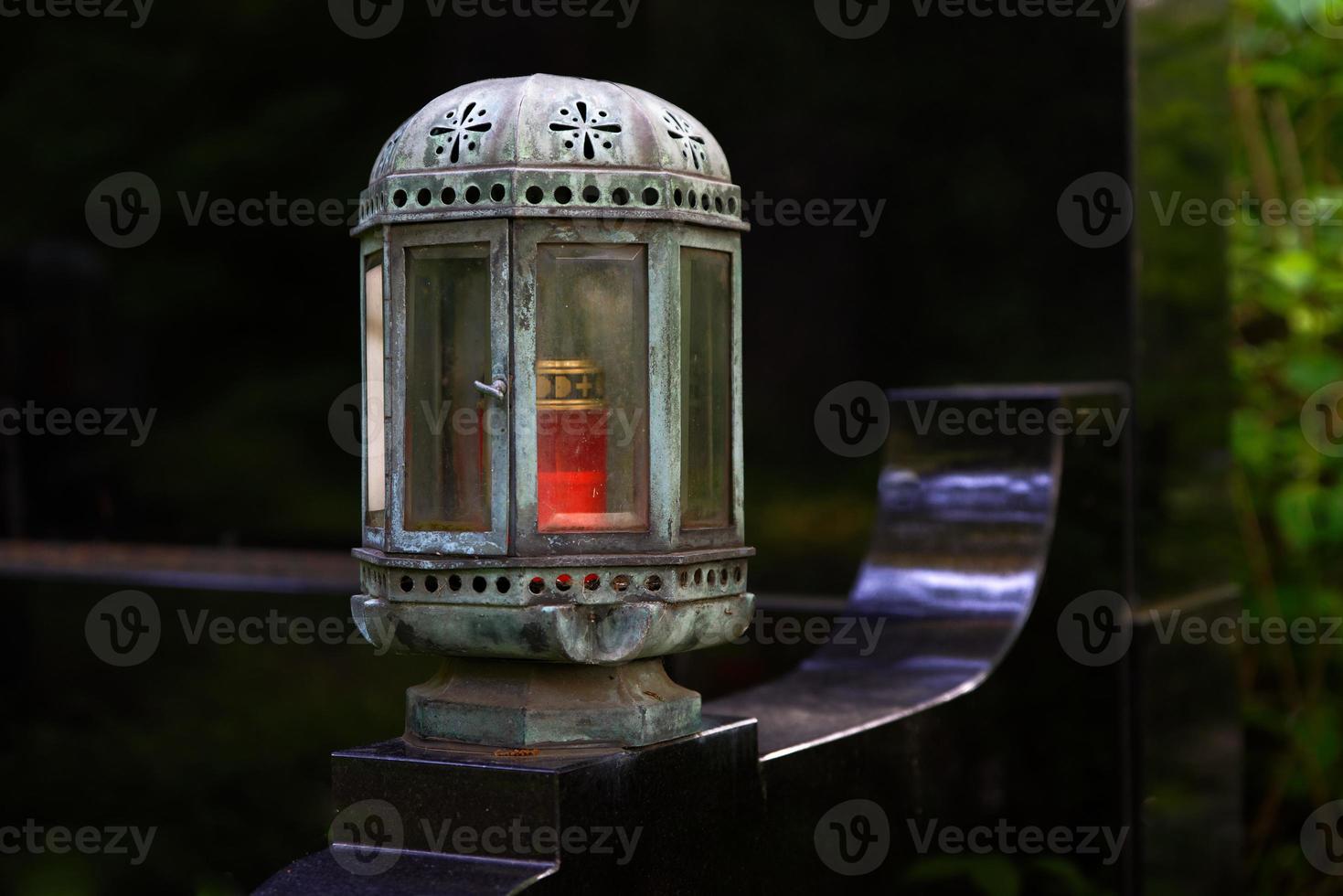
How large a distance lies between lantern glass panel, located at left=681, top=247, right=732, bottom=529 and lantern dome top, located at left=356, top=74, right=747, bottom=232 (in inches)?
4.7

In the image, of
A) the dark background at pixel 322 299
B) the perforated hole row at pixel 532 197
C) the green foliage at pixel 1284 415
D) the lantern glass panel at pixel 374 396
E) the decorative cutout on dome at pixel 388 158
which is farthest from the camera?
the green foliage at pixel 1284 415

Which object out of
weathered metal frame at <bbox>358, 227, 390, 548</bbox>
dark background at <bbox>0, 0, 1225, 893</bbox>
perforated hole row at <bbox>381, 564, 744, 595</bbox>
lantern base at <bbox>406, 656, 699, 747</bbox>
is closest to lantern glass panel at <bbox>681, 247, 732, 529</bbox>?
perforated hole row at <bbox>381, 564, 744, 595</bbox>

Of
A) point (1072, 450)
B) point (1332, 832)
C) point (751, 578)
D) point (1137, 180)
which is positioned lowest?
point (1332, 832)

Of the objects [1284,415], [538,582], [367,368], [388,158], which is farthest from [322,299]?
[1284,415]

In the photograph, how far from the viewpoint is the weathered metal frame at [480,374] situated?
242 centimetres

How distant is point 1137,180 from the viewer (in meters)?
4.27

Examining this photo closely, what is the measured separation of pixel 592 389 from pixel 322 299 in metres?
2.92

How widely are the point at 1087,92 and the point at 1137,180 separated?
25 centimetres

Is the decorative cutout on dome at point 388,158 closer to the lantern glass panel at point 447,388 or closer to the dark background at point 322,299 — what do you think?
the lantern glass panel at point 447,388

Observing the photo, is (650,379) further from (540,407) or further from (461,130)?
(461,130)

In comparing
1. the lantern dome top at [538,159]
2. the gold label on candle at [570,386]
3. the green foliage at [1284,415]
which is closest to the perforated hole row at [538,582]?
the gold label on candle at [570,386]

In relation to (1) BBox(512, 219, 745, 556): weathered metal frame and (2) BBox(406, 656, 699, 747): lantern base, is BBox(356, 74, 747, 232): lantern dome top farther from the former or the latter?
(2) BBox(406, 656, 699, 747): lantern base

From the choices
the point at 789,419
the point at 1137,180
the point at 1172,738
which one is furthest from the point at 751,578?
the point at 1137,180

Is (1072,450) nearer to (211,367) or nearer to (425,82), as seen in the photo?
(425,82)
